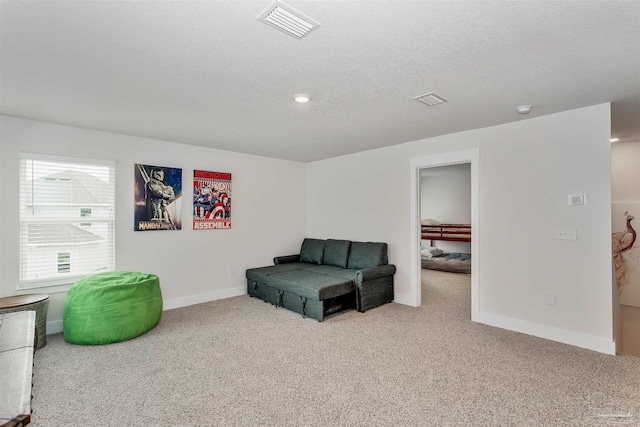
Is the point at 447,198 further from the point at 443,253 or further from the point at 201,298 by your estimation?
the point at 201,298

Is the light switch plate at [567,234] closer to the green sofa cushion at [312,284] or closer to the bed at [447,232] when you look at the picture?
the green sofa cushion at [312,284]

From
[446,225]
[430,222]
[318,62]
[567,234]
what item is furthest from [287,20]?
[430,222]

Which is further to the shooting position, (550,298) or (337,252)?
(337,252)

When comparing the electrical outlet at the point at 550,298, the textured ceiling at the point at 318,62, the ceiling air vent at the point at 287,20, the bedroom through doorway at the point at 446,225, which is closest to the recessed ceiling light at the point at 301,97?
the textured ceiling at the point at 318,62

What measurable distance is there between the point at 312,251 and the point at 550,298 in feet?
11.4

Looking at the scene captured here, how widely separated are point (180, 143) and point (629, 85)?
499cm

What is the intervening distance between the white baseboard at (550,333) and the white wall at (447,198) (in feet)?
15.1

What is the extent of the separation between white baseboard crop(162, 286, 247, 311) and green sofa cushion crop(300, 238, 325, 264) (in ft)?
3.91

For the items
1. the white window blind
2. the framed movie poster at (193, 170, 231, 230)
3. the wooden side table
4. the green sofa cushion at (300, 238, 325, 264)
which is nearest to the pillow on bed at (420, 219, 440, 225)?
the green sofa cushion at (300, 238, 325, 264)

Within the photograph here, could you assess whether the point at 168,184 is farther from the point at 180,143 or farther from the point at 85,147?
the point at 85,147

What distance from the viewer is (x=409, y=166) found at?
461 centimetres

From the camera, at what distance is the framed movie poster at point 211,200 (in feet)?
15.5

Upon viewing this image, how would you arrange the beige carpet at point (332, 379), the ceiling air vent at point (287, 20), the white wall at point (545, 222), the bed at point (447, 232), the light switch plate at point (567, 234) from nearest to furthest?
the ceiling air vent at point (287, 20) → the beige carpet at point (332, 379) → the white wall at point (545, 222) → the light switch plate at point (567, 234) → the bed at point (447, 232)

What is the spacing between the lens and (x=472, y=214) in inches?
156
